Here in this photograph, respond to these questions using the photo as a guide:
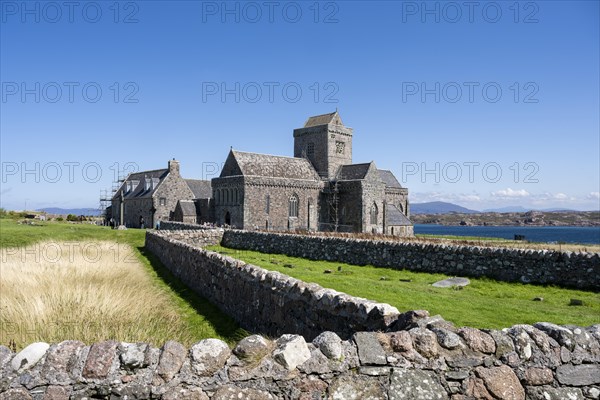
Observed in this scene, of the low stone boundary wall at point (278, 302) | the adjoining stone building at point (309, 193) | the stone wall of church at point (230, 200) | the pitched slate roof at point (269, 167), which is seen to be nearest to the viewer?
the low stone boundary wall at point (278, 302)

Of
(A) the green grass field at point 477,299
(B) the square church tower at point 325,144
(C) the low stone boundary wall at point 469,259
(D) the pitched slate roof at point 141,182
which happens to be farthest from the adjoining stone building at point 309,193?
(A) the green grass field at point 477,299

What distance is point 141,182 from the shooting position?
60.1 meters

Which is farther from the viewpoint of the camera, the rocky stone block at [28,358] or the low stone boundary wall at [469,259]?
the low stone boundary wall at [469,259]

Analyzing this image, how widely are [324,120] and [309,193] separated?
40.4 ft

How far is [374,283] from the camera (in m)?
13.1

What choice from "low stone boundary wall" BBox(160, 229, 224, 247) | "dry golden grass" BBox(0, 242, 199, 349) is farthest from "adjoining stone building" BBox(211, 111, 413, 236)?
"dry golden grass" BBox(0, 242, 199, 349)

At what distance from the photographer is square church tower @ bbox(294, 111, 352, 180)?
180 ft

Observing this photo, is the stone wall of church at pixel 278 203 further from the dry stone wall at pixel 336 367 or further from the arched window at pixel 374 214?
the dry stone wall at pixel 336 367

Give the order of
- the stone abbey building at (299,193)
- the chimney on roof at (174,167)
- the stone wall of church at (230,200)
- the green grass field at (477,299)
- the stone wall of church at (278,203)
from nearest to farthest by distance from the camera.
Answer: the green grass field at (477,299), the stone wall of church at (230,200), the stone wall of church at (278,203), the stone abbey building at (299,193), the chimney on roof at (174,167)

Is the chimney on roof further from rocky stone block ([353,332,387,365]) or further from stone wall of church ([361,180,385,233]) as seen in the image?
rocky stone block ([353,332,387,365])

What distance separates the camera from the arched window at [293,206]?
48.7 m

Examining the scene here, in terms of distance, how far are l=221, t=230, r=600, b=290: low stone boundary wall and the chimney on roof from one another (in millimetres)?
35786

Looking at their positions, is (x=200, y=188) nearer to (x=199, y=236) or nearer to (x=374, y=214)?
(x=374, y=214)

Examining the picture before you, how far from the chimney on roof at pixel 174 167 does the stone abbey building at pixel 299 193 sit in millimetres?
304
